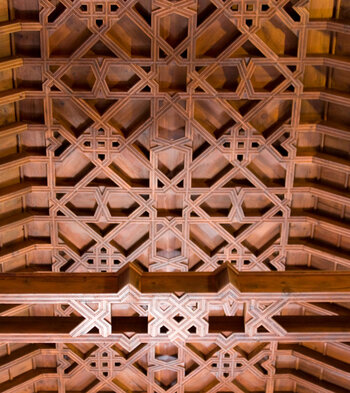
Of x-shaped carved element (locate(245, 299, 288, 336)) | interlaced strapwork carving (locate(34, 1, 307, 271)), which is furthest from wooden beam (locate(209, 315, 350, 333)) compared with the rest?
interlaced strapwork carving (locate(34, 1, 307, 271))

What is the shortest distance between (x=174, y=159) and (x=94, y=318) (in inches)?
103

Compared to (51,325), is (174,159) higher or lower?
higher

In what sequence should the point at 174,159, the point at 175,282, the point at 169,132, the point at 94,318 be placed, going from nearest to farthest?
the point at 175,282
the point at 94,318
the point at 169,132
the point at 174,159

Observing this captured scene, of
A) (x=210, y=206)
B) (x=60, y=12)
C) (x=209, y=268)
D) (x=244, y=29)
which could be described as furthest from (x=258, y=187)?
(x=60, y=12)

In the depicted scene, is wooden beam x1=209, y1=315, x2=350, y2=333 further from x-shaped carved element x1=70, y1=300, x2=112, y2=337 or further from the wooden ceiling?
the wooden ceiling

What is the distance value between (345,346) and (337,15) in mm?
2999

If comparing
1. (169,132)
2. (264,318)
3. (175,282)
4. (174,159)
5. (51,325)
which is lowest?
(51,325)

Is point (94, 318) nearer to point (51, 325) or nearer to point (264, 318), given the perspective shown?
point (51, 325)

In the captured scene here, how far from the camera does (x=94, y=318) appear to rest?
372 centimetres

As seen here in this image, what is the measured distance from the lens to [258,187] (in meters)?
6.12

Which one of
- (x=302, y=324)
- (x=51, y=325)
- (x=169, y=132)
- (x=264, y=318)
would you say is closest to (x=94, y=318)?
(x=51, y=325)

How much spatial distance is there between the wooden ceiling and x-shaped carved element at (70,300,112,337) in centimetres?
136

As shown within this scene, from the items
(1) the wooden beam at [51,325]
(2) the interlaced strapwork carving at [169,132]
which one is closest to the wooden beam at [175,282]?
(1) the wooden beam at [51,325]

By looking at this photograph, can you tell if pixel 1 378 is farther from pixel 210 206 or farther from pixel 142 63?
pixel 142 63
